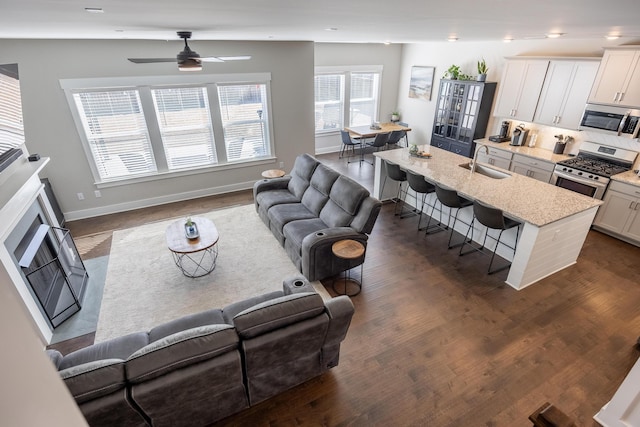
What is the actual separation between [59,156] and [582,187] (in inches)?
324

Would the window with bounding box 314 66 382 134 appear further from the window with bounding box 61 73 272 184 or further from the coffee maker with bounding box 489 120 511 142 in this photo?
the coffee maker with bounding box 489 120 511 142

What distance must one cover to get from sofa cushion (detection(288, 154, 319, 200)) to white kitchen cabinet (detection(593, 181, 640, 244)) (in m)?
4.36

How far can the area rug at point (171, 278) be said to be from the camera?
3557mm

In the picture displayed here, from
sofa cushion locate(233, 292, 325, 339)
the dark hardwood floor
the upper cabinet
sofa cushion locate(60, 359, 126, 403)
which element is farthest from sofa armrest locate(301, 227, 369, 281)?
the upper cabinet

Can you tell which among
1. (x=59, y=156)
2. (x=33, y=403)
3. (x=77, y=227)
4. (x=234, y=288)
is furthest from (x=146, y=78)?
(x=33, y=403)

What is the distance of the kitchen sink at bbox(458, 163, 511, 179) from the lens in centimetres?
458

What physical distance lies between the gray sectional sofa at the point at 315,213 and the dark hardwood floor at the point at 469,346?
2.12ft

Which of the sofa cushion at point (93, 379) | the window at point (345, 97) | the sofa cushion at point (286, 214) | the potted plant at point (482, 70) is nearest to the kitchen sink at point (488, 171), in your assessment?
the sofa cushion at point (286, 214)

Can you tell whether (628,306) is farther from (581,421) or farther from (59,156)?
(59,156)

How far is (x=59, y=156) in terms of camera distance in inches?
199

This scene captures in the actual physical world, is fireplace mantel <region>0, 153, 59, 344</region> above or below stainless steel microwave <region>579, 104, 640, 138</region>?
below

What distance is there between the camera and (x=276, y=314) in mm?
2273

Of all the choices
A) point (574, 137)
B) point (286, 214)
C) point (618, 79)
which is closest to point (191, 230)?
point (286, 214)

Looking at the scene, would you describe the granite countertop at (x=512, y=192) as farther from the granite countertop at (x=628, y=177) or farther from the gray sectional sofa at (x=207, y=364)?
the gray sectional sofa at (x=207, y=364)
